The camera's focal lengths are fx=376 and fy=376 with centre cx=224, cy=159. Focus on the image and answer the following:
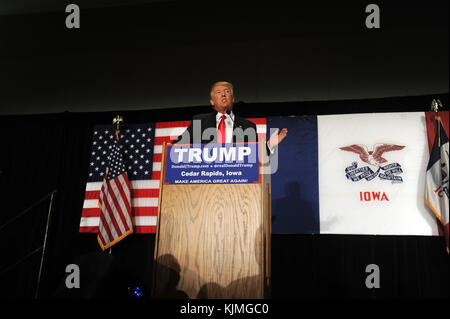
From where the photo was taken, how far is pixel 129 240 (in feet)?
14.1

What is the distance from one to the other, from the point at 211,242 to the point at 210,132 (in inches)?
44.8

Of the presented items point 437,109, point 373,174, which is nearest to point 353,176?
point 373,174

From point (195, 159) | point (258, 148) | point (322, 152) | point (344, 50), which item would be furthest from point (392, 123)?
point (195, 159)

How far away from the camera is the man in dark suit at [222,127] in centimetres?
291

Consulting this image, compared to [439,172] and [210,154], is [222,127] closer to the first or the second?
[210,154]

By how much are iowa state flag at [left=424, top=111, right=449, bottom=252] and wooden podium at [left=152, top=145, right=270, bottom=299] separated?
233 cm

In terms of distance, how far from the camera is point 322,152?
4.09 meters

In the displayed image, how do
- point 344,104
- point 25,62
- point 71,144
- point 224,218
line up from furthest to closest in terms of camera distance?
point 25,62 < point 71,144 < point 344,104 < point 224,218

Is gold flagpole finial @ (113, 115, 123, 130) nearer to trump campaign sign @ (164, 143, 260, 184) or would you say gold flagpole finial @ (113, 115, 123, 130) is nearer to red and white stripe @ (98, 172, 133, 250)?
red and white stripe @ (98, 172, 133, 250)

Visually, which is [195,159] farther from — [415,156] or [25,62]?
[25,62]

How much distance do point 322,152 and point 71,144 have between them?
310cm

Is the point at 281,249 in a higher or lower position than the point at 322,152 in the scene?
lower

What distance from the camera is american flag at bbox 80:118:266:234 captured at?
14.0 ft

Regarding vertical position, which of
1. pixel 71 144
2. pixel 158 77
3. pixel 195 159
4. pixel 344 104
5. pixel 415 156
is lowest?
pixel 195 159
